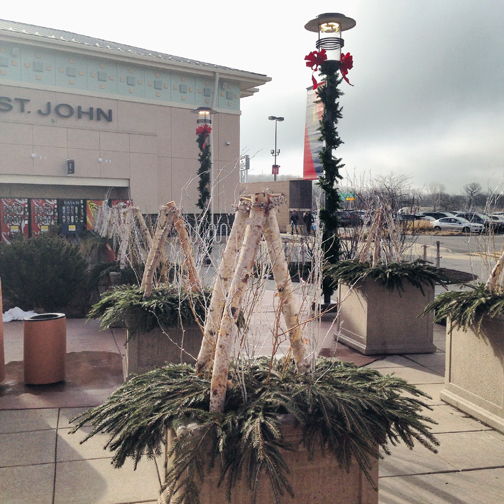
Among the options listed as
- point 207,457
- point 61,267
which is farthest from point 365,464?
point 61,267

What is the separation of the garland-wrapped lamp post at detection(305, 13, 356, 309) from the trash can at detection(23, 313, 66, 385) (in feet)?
16.6

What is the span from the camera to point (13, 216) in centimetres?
2305

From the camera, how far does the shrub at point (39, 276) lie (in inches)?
389

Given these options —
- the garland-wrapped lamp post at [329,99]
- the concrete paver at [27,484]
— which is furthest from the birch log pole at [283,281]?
the garland-wrapped lamp post at [329,99]

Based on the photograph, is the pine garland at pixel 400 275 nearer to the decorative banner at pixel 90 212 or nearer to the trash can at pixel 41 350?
the trash can at pixel 41 350

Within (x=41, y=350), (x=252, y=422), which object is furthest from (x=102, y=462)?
(x=41, y=350)

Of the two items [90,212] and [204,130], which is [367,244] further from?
[90,212]

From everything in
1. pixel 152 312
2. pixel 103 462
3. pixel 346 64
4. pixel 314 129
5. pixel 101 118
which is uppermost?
pixel 101 118

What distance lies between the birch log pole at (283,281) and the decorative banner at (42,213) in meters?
22.1

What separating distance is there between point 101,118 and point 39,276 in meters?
17.6

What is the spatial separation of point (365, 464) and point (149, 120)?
26.1 meters

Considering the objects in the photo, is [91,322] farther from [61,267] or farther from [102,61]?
[102,61]

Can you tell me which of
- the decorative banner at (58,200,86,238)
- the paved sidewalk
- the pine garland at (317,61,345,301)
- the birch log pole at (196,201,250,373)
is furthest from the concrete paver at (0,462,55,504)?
the decorative banner at (58,200,86,238)

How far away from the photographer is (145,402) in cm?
303
